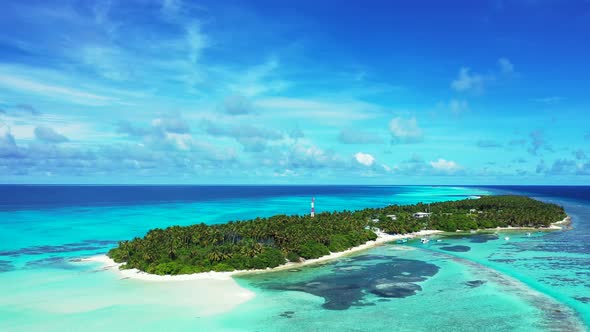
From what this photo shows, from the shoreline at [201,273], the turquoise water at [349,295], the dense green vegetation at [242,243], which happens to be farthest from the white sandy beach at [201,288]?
the dense green vegetation at [242,243]

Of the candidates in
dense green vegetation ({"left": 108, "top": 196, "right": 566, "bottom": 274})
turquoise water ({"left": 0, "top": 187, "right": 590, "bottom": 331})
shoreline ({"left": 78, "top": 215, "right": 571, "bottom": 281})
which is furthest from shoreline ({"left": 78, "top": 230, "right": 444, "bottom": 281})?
turquoise water ({"left": 0, "top": 187, "right": 590, "bottom": 331})

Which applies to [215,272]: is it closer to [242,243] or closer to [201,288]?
[201,288]

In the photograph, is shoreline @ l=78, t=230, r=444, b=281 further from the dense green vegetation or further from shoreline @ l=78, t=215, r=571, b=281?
the dense green vegetation

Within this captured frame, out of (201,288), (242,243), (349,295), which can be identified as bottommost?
(201,288)

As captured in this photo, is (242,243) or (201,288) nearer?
Answer: (201,288)

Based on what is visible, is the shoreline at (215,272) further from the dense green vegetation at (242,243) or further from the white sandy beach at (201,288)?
the dense green vegetation at (242,243)

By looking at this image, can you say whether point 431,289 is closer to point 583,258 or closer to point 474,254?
point 474,254

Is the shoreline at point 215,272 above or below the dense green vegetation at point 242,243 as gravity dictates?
below

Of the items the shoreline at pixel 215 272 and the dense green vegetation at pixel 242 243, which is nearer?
the shoreline at pixel 215 272

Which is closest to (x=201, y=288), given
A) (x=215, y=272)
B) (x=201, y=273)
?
(x=201, y=273)
